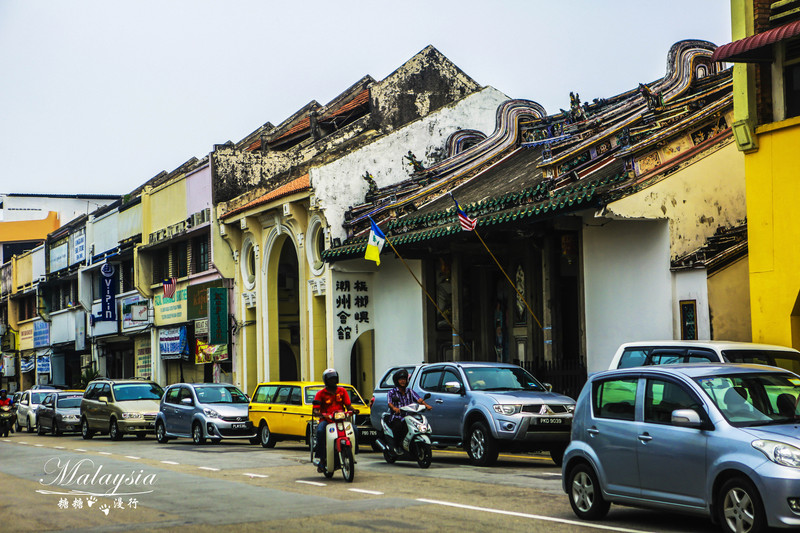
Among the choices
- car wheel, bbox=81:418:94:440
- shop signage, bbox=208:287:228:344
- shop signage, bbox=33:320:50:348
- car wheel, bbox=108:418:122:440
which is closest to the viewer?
car wheel, bbox=108:418:122:440

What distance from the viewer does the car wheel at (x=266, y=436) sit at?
77.4 ft

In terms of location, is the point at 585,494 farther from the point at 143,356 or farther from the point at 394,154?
the point at 143,356

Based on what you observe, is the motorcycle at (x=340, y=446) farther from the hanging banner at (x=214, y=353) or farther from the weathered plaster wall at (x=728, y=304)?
the hanging banner at (x=214, y=353)

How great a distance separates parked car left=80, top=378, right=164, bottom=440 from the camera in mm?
28516

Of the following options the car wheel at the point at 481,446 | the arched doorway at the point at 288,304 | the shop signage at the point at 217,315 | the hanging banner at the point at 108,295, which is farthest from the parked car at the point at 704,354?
the hanging banner at the point at 108,295

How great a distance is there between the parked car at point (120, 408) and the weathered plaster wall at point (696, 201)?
1527cm

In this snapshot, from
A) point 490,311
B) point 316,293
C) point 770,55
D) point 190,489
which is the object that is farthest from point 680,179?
point 316,293

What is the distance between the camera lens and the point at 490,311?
94.3ft

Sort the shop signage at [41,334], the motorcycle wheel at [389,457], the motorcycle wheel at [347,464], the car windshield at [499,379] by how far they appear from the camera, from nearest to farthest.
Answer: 1. the motorcycle wheel at [347,464]
2. the motorcycle wheel at [389,457]
3. the car windshield at [499,379]
4. the shop signage at [41,334]

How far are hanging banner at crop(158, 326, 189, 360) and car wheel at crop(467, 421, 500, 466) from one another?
25.4 meters

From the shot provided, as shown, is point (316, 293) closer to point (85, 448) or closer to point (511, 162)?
point (511, 162)

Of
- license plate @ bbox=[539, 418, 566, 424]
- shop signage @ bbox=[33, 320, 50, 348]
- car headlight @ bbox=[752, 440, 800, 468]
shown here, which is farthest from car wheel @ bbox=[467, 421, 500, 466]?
shop signage @ bbox=[33, 320, 50, 348]

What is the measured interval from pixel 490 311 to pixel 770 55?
13.1 metres

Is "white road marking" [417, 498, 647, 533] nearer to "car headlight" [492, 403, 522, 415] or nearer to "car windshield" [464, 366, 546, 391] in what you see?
"car headlight" [492, 403, 522, 415]
